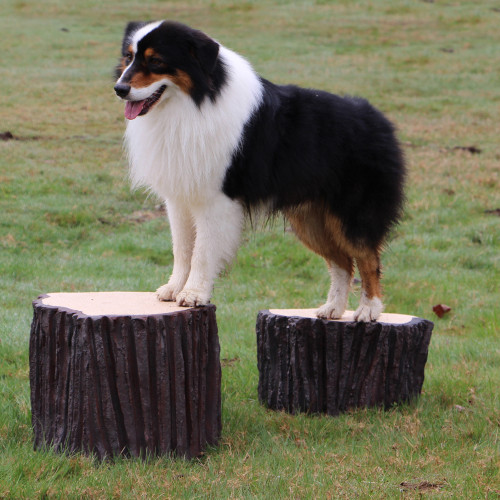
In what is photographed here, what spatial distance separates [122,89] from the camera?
3.89m

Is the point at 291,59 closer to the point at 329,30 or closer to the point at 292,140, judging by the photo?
the point at 329,30

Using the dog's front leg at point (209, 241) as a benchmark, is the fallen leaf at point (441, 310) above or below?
below

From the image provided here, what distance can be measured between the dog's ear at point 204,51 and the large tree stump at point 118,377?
136 cm

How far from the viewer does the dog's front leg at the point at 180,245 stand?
451cm

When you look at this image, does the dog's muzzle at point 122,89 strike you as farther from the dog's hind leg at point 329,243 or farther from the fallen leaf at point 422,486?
the fallen leaf at point 422,486

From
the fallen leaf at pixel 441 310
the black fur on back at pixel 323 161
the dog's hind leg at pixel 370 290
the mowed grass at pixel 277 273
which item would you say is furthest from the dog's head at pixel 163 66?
the fallen leaf at pixel 441 310

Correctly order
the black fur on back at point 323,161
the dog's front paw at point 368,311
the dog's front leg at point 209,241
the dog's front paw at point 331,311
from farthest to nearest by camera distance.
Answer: the dog's front paw at point 331,311
the dog's front paw at point 368,311
the black fur on back at point 323,161
the dog's front leg at point 209,241

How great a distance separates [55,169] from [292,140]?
8607 millimetres

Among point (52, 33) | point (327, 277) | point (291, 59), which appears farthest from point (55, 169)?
point (52, 33)

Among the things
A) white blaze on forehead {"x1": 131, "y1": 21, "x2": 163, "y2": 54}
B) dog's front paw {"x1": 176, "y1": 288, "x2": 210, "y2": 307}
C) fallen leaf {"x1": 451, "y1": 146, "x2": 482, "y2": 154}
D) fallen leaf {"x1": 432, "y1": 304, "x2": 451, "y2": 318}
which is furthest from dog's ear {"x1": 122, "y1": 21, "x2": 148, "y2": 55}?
fallen leaf {"x1": 451, "y1": 146, "x2": 482, "y2": 154}

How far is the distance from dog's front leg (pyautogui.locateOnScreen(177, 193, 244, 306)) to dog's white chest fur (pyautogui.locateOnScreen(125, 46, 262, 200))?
0.09 meters

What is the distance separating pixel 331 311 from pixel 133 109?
2.02 metres

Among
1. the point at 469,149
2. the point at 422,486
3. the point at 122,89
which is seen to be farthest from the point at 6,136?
the point at 422,486

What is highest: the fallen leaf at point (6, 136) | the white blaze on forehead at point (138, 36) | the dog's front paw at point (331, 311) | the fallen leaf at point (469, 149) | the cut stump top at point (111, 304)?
the white blaze on forehead at point (138, 36)
